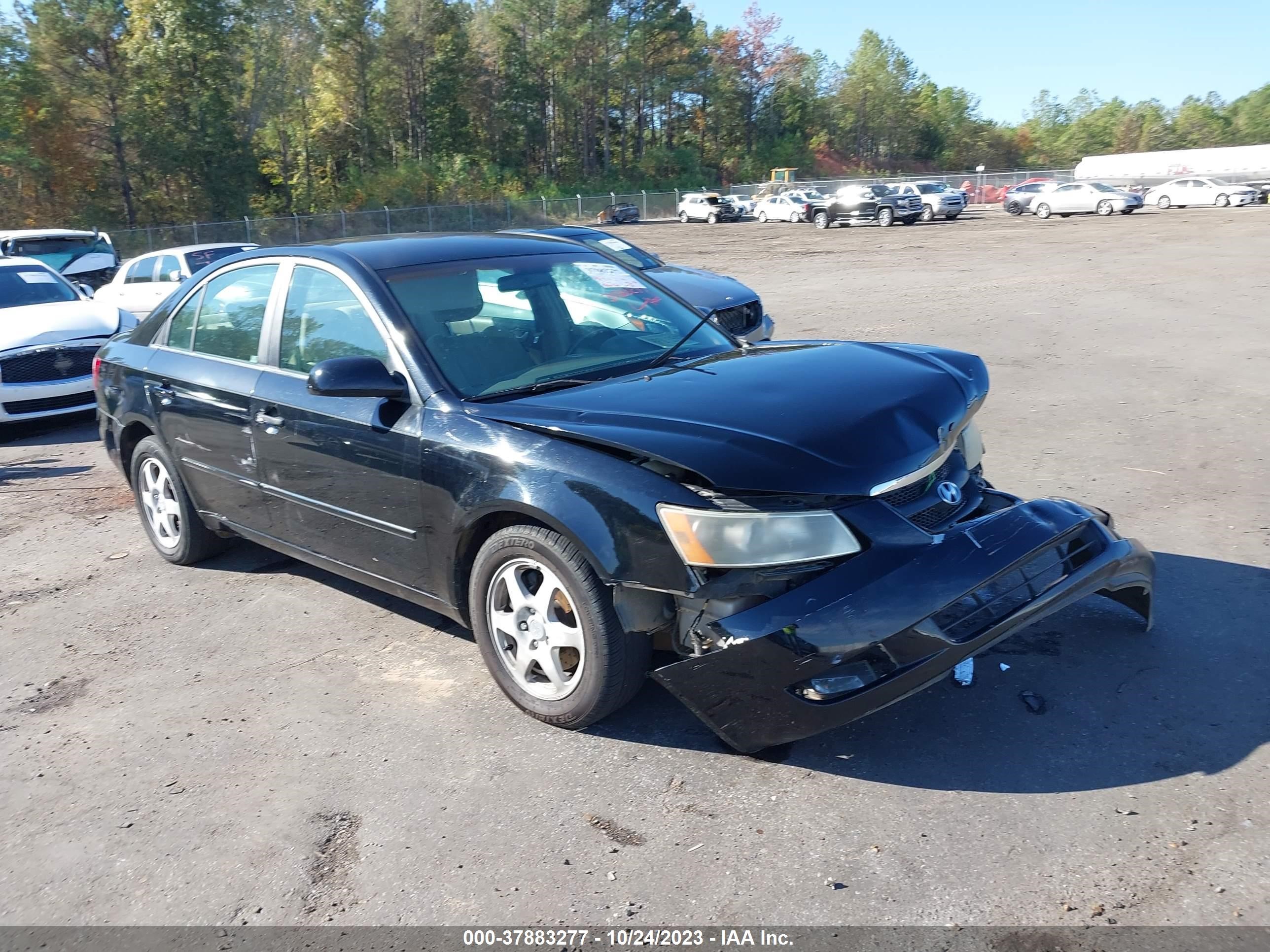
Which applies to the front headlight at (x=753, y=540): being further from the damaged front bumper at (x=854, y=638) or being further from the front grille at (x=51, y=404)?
the front grille at (x=51, y=404)

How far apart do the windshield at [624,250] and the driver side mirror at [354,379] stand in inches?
282

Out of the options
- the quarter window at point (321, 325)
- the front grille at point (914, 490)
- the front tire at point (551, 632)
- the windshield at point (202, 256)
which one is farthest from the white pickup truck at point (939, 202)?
the front tire at point (551, 632)

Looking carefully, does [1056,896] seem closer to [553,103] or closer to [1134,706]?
[1134,706]

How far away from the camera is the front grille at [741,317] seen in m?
9.90

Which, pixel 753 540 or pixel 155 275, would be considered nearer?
pixel 753 540

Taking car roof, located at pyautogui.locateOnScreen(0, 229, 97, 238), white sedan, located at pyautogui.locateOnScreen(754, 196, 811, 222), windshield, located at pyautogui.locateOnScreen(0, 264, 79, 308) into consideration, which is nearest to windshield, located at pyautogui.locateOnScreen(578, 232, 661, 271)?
windshield, located at pyautogui.locateOnScreen(0, 264, 79, 308)

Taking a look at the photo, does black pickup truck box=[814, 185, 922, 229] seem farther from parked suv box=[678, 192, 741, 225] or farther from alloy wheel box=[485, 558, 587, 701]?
alloy wheel box=[485, 558, 587, 701]

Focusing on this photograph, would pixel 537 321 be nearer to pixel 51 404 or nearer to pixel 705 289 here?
pixel 705 289

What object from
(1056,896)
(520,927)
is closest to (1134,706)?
(1056,896)

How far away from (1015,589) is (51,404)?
364 inches

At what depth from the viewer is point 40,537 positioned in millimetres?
6754

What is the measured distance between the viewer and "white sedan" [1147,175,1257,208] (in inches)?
1711

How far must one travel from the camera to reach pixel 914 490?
365 cm

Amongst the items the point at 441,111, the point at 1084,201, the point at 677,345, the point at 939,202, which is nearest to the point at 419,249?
the point at 677,345
